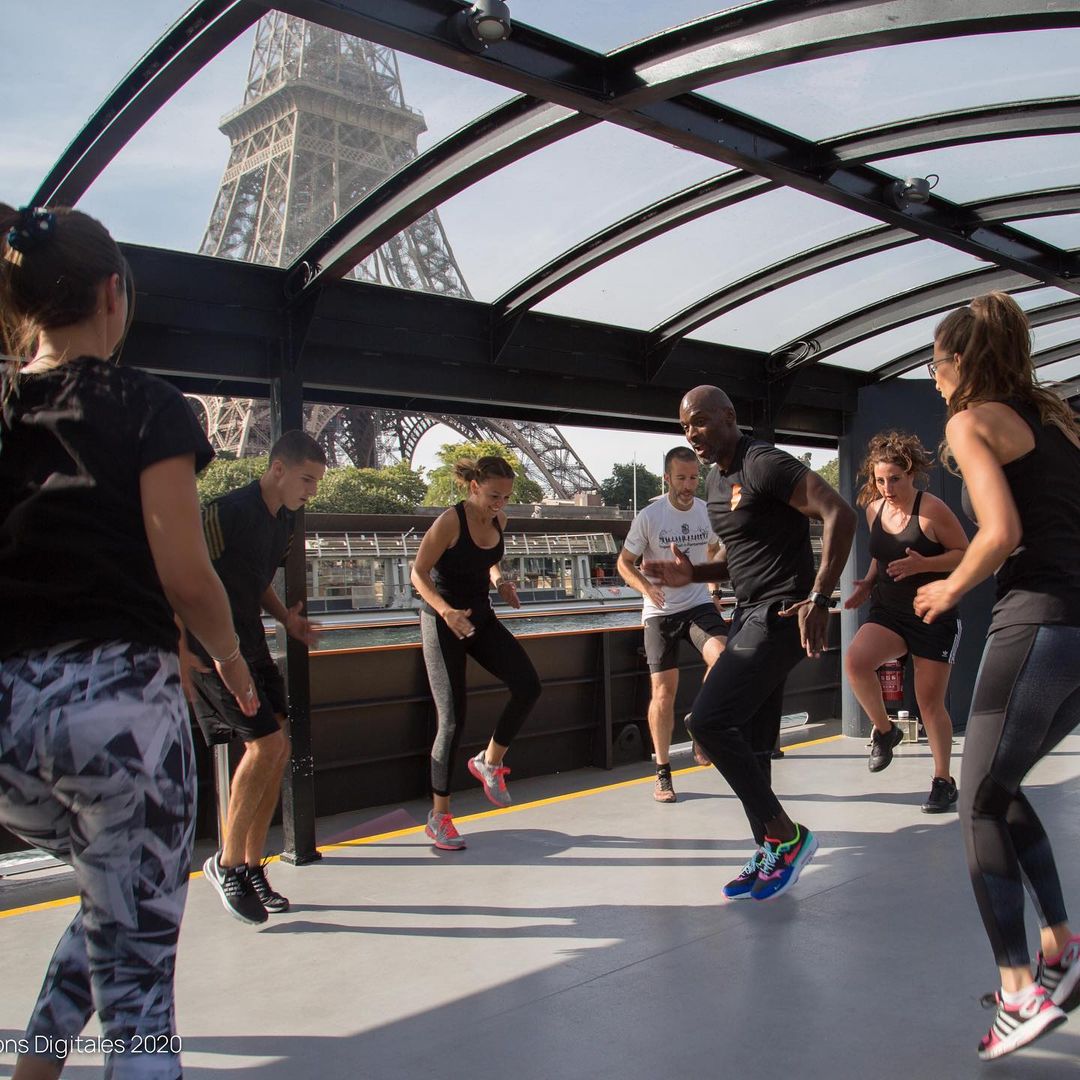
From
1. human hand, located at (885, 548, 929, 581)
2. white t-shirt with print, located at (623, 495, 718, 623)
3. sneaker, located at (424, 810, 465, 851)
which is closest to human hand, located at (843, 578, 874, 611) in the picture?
human hand, located at (885, 548, 929, 581)

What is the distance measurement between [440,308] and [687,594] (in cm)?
204

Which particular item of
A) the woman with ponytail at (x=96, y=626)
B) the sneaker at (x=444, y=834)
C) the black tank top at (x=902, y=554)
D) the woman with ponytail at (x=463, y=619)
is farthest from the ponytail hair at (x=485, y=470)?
the woman with ponytail at (x=96, y=626)

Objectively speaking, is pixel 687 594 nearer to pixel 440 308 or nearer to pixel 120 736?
pixel 440 308

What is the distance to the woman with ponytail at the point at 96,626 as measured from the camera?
1.58m

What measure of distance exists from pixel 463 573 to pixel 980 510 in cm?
A: 283

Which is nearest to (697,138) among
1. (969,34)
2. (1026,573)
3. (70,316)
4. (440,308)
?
(969,34)

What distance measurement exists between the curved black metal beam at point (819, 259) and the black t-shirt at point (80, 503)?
4.38m

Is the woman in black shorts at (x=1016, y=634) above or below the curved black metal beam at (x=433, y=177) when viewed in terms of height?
below

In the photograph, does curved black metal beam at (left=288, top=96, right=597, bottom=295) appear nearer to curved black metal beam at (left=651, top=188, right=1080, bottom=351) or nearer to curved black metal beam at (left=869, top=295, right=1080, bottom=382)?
curved black metal beam at (left=651, top=188, right=1080, bottom=351)

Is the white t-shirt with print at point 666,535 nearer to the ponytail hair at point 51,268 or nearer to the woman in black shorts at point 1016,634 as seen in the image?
the woman in black shorts at point 1016,634

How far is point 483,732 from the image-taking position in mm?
6586

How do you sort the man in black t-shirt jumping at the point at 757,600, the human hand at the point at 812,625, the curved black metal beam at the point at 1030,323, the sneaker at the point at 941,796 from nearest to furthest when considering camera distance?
the human hand at the point at 812,625 → the man in black t-shirt jumping at the point at 757,600 → the sneaker at the point at 941,796 → the curved black metal beam at the point at 1030,323

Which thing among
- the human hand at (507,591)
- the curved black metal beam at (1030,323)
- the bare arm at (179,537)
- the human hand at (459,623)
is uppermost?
the curved black metal beam at (1030,323)

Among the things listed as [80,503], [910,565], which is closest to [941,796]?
[910,565]
